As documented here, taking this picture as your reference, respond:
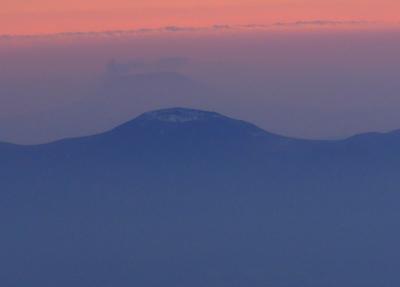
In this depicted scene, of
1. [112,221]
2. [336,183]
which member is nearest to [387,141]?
[336,183]

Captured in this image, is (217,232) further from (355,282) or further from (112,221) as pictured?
(355,282)

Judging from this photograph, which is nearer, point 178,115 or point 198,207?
point 198,207

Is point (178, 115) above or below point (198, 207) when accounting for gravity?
above

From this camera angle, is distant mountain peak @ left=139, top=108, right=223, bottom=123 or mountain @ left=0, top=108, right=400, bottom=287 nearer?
mountain @ left=0, top=108, right=400, bottom=287

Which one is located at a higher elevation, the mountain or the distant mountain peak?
the distant mountain peak
